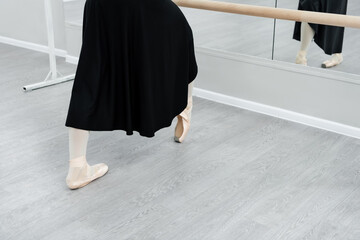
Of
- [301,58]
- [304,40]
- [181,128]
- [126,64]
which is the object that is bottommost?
[181,128]

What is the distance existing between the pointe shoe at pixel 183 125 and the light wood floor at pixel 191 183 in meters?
0.05

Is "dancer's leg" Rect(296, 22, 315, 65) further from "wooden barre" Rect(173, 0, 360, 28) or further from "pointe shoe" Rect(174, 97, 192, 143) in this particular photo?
"pointe shoe" Rect(174, 97, 192, 143)

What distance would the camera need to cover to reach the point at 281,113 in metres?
3.32

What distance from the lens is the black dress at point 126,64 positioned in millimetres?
2248

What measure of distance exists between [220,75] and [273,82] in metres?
0.41

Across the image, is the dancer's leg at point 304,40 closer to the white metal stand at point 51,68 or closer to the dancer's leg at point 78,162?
the dancer's leg at point 78,162

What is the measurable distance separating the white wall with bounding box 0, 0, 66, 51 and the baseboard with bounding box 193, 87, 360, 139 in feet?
5.28

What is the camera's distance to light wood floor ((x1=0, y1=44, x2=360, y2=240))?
7.07 feet

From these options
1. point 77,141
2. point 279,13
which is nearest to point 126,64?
point 77,141

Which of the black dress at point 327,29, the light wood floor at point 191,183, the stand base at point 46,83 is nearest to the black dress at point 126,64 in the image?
the light wood floor at point 191,183

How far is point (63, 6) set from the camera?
434cm

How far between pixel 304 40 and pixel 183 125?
36.2 inches

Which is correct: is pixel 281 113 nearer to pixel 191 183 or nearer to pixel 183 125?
pixel 183 125

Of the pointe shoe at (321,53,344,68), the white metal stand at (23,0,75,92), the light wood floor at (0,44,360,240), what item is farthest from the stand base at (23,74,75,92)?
the pointe shoe at (321,53,344,68)
